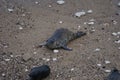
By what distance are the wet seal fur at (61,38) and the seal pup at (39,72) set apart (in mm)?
655

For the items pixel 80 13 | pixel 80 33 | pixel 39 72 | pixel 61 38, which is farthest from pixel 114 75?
pixel 80 13

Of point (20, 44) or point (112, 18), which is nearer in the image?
point (20, 44)

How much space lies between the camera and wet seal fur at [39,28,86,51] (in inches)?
196

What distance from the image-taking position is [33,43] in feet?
17.2

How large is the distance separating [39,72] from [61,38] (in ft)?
3.27

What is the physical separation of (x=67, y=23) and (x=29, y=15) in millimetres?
841

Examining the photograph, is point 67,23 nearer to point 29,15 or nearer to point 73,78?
point 29,15

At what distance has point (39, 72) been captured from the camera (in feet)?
14.1

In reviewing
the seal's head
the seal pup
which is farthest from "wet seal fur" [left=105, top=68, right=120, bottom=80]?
the seal's head

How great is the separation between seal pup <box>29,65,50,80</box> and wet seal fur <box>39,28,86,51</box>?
2.15ft

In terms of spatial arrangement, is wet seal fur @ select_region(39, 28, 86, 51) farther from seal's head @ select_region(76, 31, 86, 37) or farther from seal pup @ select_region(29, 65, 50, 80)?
seal pup @ select_region(29, 65, 50, 80)

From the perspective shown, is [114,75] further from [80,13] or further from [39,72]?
[80,13]

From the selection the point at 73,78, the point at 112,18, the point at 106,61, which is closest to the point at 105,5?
the point at 112,18

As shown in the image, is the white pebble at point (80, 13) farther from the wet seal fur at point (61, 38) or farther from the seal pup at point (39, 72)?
the seal pup at point (39, 72)
